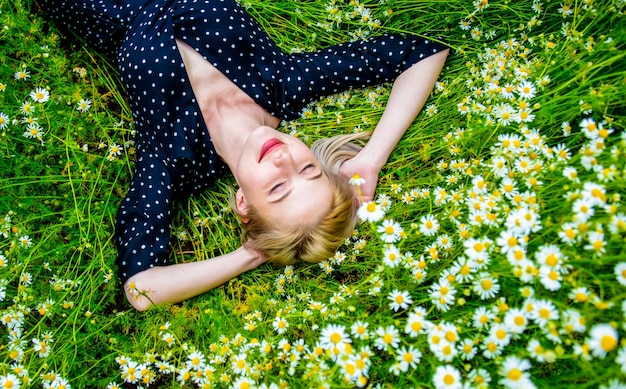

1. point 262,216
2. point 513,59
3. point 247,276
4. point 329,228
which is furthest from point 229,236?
point 513,59

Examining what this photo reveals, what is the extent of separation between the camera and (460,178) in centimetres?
207

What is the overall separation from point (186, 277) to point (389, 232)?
111cm

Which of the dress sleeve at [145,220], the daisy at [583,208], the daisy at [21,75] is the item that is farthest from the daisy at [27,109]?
the daisy at [583,208]

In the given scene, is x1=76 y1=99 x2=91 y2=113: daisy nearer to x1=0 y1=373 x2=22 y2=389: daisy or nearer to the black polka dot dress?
the black polka dot dress

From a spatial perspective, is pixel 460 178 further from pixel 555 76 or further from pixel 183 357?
pixel 183 357

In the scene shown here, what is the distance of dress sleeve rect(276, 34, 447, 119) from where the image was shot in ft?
7.91

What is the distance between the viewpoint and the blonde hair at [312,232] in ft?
6.55

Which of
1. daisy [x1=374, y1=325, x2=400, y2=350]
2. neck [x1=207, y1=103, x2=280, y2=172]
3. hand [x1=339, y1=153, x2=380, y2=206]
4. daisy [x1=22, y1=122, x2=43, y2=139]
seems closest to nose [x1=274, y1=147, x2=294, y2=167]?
neck [x1=207, y1=103, x2=280, y2=172]

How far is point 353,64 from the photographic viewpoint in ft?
Answer: 7.93

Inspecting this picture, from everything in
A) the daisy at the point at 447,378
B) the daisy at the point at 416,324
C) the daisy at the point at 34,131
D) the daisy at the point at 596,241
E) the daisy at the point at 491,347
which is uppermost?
the daisy at the point at 34,131

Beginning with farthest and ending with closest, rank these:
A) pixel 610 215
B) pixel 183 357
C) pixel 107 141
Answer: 1. pixel 107 141
2. pixel 183 357
3. pixel 610 215

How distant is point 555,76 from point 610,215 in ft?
2.69

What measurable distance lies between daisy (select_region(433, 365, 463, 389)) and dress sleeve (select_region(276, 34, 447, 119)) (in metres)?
1.59

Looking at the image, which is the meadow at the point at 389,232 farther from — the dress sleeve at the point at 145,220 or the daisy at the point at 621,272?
the dress sleeve at the point at 145,220
